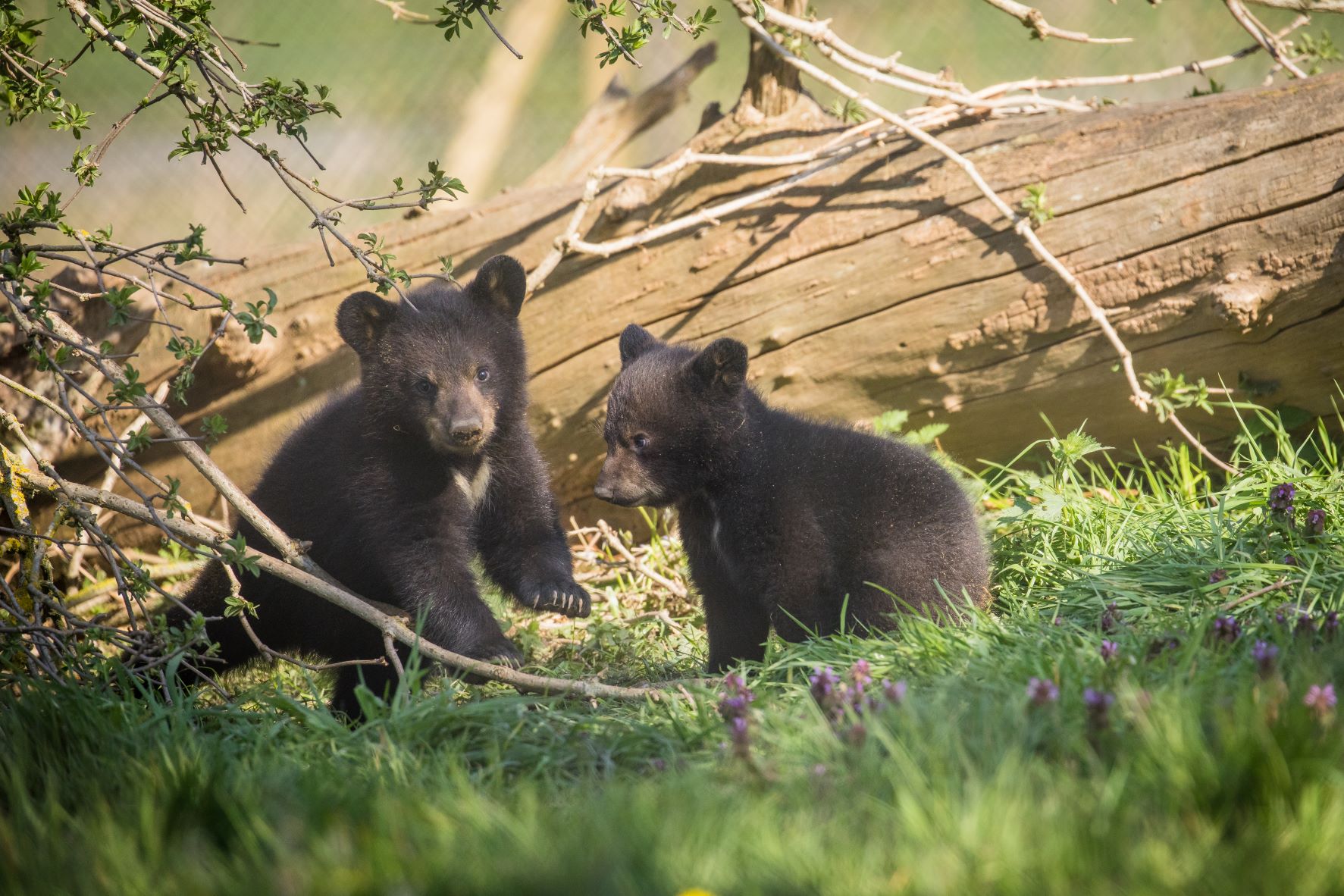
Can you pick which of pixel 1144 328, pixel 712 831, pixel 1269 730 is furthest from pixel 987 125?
pixel 712 831

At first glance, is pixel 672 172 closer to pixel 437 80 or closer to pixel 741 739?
pixel 741 739

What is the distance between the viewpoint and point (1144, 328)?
497cm

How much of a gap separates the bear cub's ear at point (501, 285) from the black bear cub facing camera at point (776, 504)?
577 millimetres

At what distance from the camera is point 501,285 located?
446 cm

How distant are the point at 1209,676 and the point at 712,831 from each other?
137 centimetres

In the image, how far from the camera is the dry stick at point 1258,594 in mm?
3252

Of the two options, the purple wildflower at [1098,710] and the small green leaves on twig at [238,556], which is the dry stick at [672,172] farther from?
the purple wildflower at [1098,710]

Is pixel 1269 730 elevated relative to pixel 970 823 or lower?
lower

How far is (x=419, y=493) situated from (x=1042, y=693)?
2544 mm

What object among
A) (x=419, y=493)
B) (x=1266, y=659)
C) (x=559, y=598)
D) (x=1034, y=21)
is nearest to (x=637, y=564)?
(x=559, y=598)

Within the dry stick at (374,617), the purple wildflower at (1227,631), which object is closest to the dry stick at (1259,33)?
the purple wildflower at (1227,631)

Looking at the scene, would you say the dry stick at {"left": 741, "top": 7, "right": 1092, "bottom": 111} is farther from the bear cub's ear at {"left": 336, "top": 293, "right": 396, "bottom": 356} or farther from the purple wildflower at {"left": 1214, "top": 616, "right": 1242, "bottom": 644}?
the purple wildflower at {"left": 1214, "top": 616, "right": 1242, "bottom": 644}

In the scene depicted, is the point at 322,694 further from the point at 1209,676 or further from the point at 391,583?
the point at 1209,676

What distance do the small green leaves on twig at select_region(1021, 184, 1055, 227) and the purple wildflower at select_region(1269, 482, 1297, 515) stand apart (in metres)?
1.76
